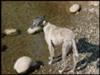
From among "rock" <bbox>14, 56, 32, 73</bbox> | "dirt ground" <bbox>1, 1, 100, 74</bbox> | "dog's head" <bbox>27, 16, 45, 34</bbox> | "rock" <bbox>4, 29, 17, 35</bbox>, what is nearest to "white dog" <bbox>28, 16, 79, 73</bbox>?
"dog's head" <bbox>27, 16, 45, 34</bbox>

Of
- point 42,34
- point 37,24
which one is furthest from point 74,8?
point 37,24

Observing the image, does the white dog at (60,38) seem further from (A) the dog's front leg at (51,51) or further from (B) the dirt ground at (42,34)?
(B) the dirt ground at (42,34)

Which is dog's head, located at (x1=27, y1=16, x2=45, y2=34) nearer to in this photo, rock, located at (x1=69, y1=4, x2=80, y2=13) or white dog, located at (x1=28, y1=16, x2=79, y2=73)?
white dog, located at (x1=28, y1=16, x2=79, y2=73)

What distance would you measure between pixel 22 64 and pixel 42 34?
6.10 feet

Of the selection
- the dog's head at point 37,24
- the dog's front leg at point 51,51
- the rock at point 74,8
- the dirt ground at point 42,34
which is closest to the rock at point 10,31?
the dirt ground at point 42,34

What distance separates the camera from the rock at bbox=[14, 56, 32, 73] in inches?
348

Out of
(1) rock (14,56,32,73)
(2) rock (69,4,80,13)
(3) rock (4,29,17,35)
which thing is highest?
(2) rock (69,4,80,13)

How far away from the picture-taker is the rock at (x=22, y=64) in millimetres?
8828

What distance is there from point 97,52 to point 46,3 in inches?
144

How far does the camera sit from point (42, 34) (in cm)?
1042

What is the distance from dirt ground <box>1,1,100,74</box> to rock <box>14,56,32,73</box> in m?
0.22

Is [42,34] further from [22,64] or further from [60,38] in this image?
[60,38]

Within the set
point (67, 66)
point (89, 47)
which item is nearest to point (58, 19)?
point (89, 47)

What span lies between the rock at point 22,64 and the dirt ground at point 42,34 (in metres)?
0.22
